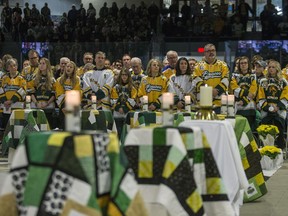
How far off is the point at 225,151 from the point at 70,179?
2.94m

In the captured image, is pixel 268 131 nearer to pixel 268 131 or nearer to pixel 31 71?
pixel 268 131

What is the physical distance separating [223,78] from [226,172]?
6.03 metres

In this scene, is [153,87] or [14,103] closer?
[153,87]

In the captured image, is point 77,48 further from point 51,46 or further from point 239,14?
point 239,14

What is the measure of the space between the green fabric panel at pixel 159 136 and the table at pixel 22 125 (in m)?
7.07

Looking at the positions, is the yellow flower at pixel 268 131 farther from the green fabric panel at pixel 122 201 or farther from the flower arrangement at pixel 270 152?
the green fabric panel at pixel 122 201

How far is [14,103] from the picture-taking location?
1462 cm

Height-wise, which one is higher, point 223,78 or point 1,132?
point 223,78

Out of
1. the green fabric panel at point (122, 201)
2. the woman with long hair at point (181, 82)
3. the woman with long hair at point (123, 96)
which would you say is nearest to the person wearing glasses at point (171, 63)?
the woman with long hair at point (123, 96)

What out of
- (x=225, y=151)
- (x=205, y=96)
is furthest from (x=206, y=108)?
(x=225, y=151)

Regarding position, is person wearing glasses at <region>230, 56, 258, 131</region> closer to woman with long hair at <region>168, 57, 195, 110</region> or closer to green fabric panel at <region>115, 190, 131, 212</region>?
woman with long hair at <region>168, 57, 195, 110</region>

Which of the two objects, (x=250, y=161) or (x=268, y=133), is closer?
(x=250, y=161)

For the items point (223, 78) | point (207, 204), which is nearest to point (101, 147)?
point (207, 204)

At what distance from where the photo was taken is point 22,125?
41.3ft
